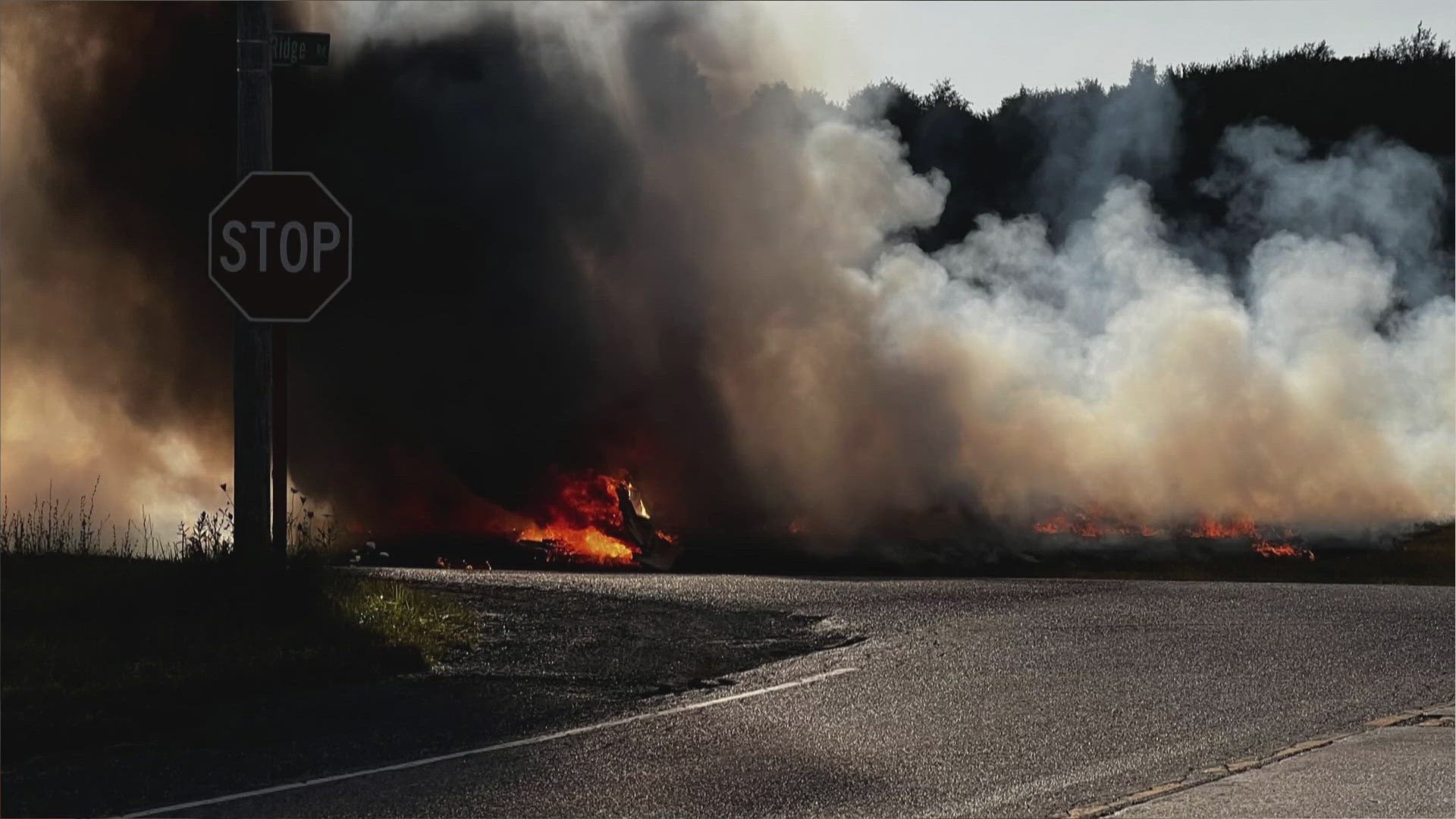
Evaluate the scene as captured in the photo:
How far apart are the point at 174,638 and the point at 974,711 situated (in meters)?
4.76

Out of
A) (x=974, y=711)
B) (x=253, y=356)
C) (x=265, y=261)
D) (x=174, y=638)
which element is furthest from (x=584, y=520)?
(x=974, y=711)

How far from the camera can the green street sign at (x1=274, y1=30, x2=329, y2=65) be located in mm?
11383

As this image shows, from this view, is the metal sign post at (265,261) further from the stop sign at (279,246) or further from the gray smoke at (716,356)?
the gray smoke at (716,356)

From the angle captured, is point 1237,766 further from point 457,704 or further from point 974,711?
point 457,704

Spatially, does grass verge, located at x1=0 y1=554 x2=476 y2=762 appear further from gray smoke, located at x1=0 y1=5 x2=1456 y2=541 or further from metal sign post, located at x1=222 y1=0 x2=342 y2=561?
gray smoke, located at x1=0 y1=5 x2=1456 y2=541

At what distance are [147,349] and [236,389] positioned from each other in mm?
9863

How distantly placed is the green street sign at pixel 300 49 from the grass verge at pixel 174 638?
3.44 metres

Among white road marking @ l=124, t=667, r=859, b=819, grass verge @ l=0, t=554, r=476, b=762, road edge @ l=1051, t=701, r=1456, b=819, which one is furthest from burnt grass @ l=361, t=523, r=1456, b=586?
road edge @ l=1051, t=701, r=1456, b=819

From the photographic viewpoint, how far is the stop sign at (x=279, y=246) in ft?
36.2

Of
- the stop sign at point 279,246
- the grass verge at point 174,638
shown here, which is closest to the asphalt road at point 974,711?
the grass verge at point 174,638

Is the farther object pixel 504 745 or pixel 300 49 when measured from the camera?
pixel 300 49

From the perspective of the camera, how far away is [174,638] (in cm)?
1007

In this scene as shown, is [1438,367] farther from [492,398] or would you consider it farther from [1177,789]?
[1177,789]

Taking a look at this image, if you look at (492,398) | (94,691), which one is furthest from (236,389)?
(492,398)
